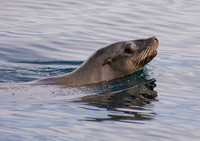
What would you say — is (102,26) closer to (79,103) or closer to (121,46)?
(121,46)

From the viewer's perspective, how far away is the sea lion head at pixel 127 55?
444 inches

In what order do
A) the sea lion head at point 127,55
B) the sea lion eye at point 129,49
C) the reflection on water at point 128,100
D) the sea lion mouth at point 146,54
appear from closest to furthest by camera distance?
the reflection on water at point 128,100
the sea lion head at point 127,55
the sea lion eye at point 129,49
the sea lion mouth at point 146,54

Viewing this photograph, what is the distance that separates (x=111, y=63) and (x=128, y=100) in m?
1.61

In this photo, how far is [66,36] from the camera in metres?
17.2

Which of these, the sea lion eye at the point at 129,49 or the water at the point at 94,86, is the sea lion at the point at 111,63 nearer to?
the sea lion eye at the point at 129,49

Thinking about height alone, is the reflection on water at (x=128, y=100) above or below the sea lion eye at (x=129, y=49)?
below

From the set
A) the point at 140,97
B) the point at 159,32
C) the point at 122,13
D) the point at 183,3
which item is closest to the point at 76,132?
the point at 140,97

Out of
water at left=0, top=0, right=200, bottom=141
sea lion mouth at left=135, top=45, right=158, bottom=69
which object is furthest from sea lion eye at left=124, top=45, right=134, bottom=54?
water at left=0, top=0, right=200, bottom=141

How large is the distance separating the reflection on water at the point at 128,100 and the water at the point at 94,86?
0.05 ft

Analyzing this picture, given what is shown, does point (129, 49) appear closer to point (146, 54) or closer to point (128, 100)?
point (146, 54)

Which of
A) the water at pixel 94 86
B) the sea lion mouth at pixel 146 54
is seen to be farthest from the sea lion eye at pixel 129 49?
the water at pixel 94 86

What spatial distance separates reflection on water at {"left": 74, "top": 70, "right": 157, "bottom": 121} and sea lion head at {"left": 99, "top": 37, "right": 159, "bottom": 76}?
1.06 feet

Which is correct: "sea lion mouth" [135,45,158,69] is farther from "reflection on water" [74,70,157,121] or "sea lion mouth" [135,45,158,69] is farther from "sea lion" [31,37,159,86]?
"reflection on water" [74,70,157,121]

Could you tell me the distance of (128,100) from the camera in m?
9.92
